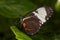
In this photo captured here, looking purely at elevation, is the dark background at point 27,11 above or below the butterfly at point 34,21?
above

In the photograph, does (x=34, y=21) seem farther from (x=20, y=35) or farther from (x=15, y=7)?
(x=15, y=7)

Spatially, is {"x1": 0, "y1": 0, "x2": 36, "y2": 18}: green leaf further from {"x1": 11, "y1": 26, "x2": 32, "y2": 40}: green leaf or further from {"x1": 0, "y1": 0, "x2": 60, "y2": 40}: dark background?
{"x1": 11, "y1": 26, "x2": 32, "y2": 40}: green leaf

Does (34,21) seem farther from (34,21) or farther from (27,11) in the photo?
(27,11)

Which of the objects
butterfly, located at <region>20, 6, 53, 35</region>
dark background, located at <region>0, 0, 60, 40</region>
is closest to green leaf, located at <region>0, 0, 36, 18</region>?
dark background, located at <region>0, 0, 60, 40</region>

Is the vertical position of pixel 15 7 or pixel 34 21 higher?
pixel 15 7

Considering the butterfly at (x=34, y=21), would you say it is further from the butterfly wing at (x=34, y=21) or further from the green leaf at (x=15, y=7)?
the green leaf at (x=15, y=7)

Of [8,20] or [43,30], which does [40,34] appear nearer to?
[43,30]

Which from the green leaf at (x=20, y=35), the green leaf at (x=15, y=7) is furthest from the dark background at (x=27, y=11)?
the green leaf at (x=20, y=35)

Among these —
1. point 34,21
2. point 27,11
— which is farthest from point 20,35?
point 27,11

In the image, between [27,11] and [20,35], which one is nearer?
[20,35]
